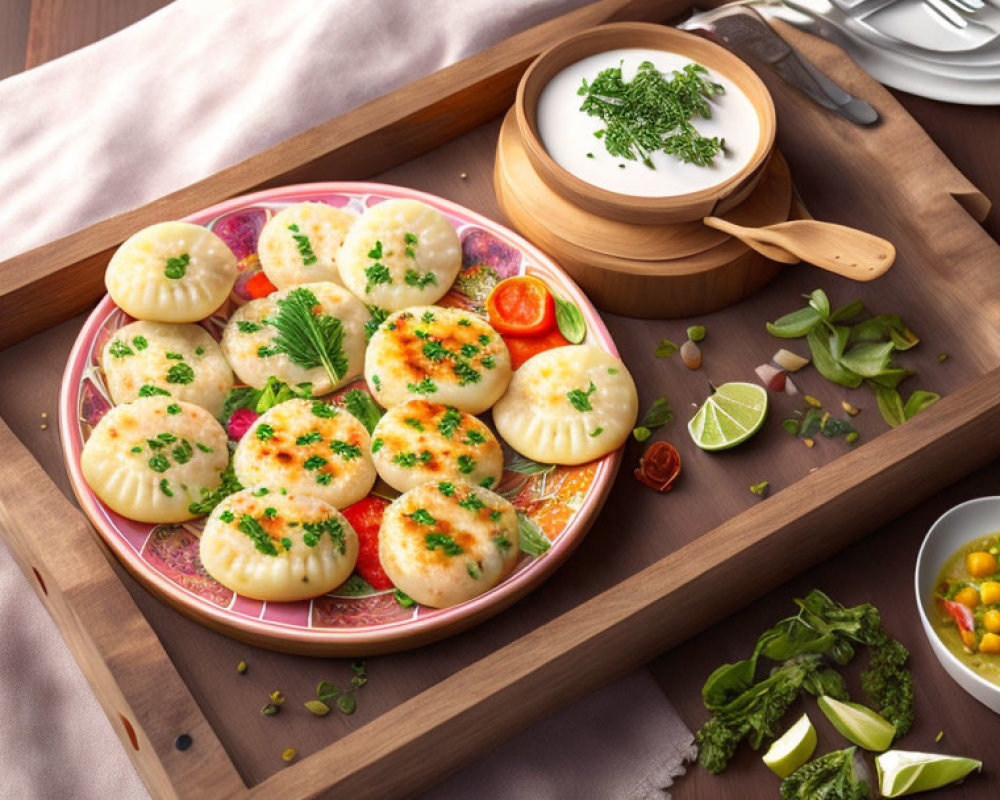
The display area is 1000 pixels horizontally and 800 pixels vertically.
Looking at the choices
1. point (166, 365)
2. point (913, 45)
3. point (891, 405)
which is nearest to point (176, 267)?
point (166, 365)

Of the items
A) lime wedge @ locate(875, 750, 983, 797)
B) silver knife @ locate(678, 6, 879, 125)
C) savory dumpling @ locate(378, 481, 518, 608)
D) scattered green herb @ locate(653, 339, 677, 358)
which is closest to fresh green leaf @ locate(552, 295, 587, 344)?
scattered green herb @ locate(653, 339, 677, 358)

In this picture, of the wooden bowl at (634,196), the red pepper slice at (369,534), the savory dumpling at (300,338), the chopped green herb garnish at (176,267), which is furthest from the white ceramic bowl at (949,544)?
the chopped green herb garnish at (176,267)

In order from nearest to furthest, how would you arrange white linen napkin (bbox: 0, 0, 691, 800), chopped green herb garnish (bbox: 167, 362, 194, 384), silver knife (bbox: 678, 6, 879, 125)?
chopped green herb garnish (bbox: 167, 362, 194, 384), silver knife (bbox: 678, 6, 879, 125), white linen napkin (bbox: 0, 0, 691, 800)

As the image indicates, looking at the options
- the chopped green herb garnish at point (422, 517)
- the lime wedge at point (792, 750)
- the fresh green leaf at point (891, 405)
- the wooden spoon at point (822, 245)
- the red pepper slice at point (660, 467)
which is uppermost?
the wooden spoon at point (822, 245)

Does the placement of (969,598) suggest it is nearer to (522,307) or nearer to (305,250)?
(522,307)

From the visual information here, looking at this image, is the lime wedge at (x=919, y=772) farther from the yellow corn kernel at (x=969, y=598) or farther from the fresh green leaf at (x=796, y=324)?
the fresh green leaf at (x=796, y=324)

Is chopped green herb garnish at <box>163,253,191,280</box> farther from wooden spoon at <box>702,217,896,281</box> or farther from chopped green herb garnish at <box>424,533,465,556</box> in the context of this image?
wooden spoon at <box>702,217,896,281</box>
